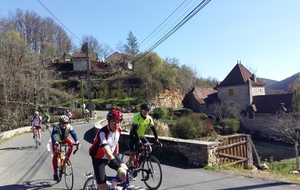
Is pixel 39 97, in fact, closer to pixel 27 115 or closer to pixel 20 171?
pixel 27 115

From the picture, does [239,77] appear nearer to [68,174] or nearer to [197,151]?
[197,151]

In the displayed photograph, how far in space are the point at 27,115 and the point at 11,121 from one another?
5.78m

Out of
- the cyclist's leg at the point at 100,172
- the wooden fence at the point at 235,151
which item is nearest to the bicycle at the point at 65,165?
the cyclist's leg at the point at 100,172

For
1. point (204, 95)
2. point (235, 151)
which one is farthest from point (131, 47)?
point (235, 151)

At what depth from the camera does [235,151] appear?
10.9 meters

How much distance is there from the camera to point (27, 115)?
113 ft

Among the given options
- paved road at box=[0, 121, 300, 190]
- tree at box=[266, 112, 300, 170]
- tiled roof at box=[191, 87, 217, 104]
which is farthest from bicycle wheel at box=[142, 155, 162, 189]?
A: tiled roof at box=[191, 87, 217, 104]

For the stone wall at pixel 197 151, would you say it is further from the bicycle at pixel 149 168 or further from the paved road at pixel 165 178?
the bicycle at pixel 149 168

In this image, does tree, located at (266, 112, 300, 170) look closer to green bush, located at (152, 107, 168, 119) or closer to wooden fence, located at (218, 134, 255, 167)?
green bush, located at (152, 107, 168, 119)

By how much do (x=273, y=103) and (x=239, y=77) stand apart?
7880 millimetres

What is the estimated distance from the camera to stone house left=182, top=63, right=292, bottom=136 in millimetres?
41656

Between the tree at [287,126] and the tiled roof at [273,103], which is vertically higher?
the tiled roof at [273,103]

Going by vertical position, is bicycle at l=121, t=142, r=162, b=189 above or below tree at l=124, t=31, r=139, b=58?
below

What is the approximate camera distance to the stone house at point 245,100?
4166 cm
